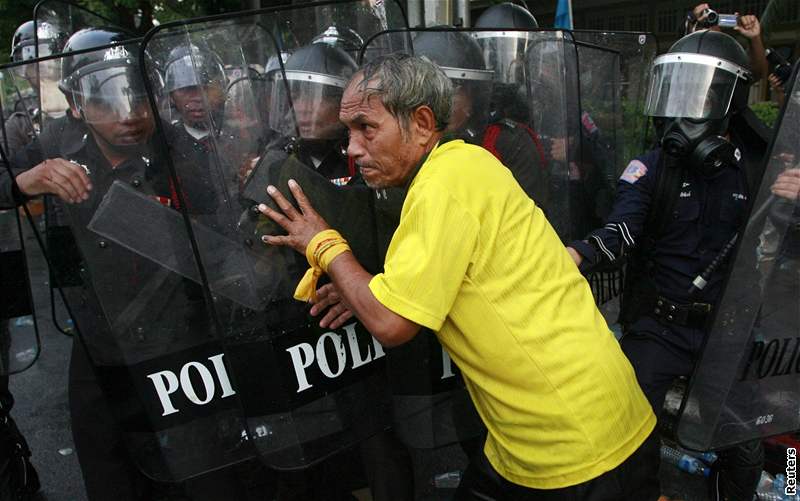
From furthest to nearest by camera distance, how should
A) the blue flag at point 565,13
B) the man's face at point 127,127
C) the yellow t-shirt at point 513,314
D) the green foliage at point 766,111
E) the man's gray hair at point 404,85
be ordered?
the green foliage at point 766,111 < the blue flag at point 565,13 < the man's face at point 127,127 < the man's gray hair at point 404,85 < the yellow t-shirt at point 513,314

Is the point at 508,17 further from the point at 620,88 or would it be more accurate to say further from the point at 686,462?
the point at 686,462

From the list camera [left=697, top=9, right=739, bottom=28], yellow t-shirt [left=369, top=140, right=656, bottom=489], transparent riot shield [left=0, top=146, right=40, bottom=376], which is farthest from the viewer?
camera [left=697, top=9, right=739, bottom=28]

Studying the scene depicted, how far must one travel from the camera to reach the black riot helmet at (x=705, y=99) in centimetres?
235

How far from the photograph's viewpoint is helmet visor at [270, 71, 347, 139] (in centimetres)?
180

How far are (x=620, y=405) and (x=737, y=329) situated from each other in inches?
23.7

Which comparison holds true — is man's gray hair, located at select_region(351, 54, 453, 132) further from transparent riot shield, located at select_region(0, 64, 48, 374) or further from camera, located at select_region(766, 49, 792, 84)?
camera, located at select_region(766, 49, 792, 84)

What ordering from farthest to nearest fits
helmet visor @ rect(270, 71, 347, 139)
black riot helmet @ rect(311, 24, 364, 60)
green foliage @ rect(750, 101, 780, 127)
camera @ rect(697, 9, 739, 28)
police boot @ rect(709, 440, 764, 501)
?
1. green foliage @ rect(750, 101, 780, 127)
2. camera @ rect(697, 9, 739, 28)
3. police boot @ rect(709, 440, 764, 501)
4. black riot helmet @ rect(311, 24, 364, 60)
5. helmet visor @ rect(270, 71, 347, 139)

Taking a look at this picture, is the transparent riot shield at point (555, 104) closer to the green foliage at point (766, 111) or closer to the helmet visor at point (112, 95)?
the helmet visor at point (112, 95)

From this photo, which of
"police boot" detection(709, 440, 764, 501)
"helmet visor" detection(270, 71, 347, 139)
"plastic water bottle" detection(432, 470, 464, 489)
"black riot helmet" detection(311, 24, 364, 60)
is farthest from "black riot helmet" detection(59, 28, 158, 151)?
"police boot" detection(709, 440, 764, 501)

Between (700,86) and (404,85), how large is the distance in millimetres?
1432

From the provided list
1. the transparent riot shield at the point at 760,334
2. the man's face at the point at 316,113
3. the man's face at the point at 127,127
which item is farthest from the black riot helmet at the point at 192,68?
the transparent riot shield at the point at 760,334

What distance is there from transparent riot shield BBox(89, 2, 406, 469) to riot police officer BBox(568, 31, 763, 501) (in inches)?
43.2

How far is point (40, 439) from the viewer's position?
3.79 m

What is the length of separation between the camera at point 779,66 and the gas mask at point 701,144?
2.03 ft
